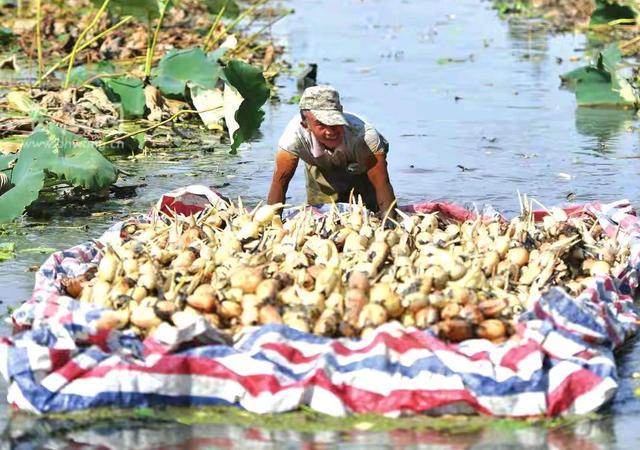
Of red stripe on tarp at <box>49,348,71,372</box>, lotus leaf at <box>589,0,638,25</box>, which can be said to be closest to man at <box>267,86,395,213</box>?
red stripe on tarp at <box>49,348,71,372</box>

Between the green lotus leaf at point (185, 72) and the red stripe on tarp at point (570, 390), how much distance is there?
211 inches

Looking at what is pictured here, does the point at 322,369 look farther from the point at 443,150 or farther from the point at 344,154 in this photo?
the point at 443,150

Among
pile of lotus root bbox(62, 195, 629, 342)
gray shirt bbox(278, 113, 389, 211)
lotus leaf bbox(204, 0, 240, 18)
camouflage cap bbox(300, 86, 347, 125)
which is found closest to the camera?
pile of lotus root bbox(62, 195, 629, 342)

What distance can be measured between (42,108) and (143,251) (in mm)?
4427

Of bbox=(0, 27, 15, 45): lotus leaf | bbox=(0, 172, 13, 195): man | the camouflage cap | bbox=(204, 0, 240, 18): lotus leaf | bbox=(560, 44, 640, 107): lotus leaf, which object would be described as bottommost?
bbox=(0, 27, 15, 45): lotus leaf

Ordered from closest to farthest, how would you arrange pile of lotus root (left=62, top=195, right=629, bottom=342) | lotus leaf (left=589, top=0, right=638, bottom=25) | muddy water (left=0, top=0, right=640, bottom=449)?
muddy water (left=0, top=0, right=640, bottom=449) → pile of lotus root (left=62, top=195, right=629, bottom=342) → lotus leaf (left=589, top=0, right=638, bottom=25)

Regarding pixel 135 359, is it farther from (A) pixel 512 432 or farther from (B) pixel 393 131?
(B) pixel 393 131

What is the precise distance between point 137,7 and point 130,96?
79 cm

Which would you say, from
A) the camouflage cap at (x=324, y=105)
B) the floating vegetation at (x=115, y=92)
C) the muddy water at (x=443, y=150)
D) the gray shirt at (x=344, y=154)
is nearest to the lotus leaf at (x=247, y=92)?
the floating vegetation at (x=115, y=92)

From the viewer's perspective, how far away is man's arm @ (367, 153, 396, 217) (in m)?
6.00

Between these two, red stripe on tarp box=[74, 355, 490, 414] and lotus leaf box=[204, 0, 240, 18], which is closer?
red stripe on tarp box=[74, 355, 490, 414]

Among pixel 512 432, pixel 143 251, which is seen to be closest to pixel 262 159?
pixel 143 251

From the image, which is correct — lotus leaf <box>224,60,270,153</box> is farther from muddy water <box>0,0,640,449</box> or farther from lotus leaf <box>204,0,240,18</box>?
lotus leaf <box>204,0,240,18</box>

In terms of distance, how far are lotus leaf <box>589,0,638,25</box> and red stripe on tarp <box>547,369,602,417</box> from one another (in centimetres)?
728
